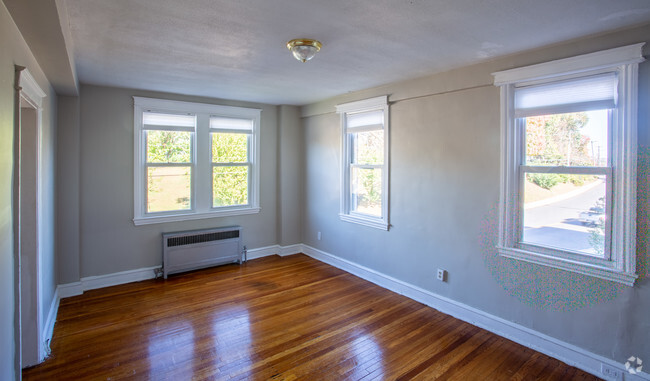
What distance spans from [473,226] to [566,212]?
2.46 ft

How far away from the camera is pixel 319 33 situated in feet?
7.75

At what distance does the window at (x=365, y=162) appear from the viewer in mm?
4098

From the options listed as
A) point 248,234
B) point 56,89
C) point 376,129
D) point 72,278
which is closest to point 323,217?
point 248,234

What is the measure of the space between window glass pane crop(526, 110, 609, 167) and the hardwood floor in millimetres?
1568

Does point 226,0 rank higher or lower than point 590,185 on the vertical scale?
higher

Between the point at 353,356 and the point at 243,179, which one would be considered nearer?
the point at 353,356

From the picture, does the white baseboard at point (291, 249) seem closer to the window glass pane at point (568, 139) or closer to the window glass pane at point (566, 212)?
the window glass pane at point (566, 212)

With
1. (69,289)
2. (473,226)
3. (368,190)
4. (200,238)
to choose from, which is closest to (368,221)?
(368,190)

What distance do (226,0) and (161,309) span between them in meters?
3.03

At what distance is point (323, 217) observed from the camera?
17.1 ft

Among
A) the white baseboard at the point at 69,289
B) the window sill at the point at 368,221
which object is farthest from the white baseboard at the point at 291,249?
the white baseboard at the point at 69,289

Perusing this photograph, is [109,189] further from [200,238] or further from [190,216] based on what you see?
[200,238]

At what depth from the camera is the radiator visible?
4.45 metres

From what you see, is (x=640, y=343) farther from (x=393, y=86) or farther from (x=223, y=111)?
(x=223, y=111)
